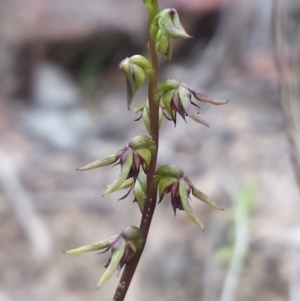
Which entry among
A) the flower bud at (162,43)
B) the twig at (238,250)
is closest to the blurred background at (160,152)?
the twig at (238,250)

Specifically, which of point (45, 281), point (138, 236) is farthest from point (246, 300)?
point (138, 236)

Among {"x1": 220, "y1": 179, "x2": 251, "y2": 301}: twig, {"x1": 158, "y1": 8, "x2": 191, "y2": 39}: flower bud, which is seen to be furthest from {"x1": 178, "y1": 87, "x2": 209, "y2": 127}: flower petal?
{"x1": 220, "y1": 179, "x2": 251, "y2": 301}: twig

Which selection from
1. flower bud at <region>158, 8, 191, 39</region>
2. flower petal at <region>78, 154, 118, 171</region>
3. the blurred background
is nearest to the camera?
flower bud at <region>158, 8, 191, 39</region>

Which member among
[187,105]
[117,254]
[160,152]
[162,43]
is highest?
[162,43]

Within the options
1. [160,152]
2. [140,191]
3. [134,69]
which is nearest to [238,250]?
[160,152]

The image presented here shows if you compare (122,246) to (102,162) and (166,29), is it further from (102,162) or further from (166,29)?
(166,29)

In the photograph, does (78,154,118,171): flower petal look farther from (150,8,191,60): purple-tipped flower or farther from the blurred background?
the blurred background
